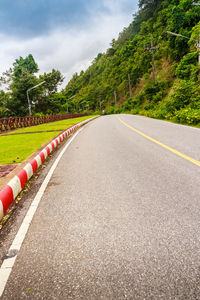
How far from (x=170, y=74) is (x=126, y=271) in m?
41.2

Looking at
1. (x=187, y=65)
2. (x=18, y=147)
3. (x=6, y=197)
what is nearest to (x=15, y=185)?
(x=6, y=197)

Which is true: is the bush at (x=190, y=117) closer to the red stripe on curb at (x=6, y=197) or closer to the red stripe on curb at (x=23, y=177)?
the red stripe on curb at (x=23, y=177)

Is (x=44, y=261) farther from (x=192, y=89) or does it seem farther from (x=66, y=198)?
(x=192, y=89)

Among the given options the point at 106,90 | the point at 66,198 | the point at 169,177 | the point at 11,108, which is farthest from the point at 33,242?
the point at 106,90

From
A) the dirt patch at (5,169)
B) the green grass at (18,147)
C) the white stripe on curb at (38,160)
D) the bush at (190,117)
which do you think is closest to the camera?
the dirt patch at (5,169)

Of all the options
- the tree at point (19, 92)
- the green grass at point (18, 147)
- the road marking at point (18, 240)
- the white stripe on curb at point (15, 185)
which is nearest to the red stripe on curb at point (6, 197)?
the white stripe on curb at point (15, 185)

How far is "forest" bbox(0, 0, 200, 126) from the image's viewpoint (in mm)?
18334

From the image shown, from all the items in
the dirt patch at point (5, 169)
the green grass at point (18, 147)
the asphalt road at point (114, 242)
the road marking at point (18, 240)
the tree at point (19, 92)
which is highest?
the tree at point (19, 92)

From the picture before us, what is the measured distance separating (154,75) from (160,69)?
478 inches

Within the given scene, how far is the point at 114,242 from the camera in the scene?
Answer: 2297 millimetres

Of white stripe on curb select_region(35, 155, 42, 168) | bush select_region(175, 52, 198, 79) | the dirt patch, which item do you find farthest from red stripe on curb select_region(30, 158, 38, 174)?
bush select_region(175, 52, 198, 79)

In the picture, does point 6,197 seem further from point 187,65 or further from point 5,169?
point 187,65

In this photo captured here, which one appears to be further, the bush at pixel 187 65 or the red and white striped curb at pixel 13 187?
the bush at pixel 187 65

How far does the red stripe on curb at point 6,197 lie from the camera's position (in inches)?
131
